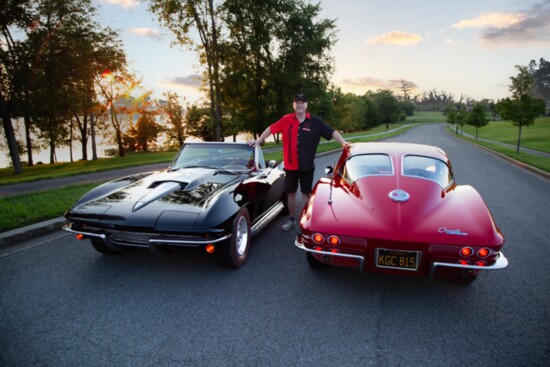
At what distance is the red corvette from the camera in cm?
270

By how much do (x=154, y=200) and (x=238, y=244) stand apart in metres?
1.12

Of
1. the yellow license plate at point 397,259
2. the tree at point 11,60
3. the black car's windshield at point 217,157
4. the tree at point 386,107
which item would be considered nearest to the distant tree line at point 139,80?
the tree at point 11,60

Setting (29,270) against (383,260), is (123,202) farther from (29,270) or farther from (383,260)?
(383,260)

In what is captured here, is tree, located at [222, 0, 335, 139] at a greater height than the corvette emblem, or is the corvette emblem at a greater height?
tree, located at [222, 0, 335, 139]

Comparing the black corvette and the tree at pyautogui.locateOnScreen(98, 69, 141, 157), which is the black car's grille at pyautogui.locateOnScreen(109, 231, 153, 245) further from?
the tree at pyautogui.locateOnScreen(98, 69, 141, 157)

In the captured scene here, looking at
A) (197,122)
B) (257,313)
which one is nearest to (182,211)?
(257,313)

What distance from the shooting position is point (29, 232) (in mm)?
4852

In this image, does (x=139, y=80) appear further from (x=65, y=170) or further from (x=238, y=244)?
(x=238, y=244)

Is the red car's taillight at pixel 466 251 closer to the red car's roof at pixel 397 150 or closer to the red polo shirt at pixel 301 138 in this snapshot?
the red car's roof at pixel 397 150

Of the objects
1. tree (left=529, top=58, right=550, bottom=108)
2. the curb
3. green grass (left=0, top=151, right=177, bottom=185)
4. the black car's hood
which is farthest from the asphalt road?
tree (left=529, top=58, right=550, bottom=108)

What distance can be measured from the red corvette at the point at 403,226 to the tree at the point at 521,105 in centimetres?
2021

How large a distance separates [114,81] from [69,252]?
105 ft

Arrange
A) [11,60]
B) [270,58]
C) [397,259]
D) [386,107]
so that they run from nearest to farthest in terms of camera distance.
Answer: [397,259]
[11,60]
[270,58]
[386,107]

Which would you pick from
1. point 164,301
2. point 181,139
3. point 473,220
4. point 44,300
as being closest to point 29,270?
point 44,300
